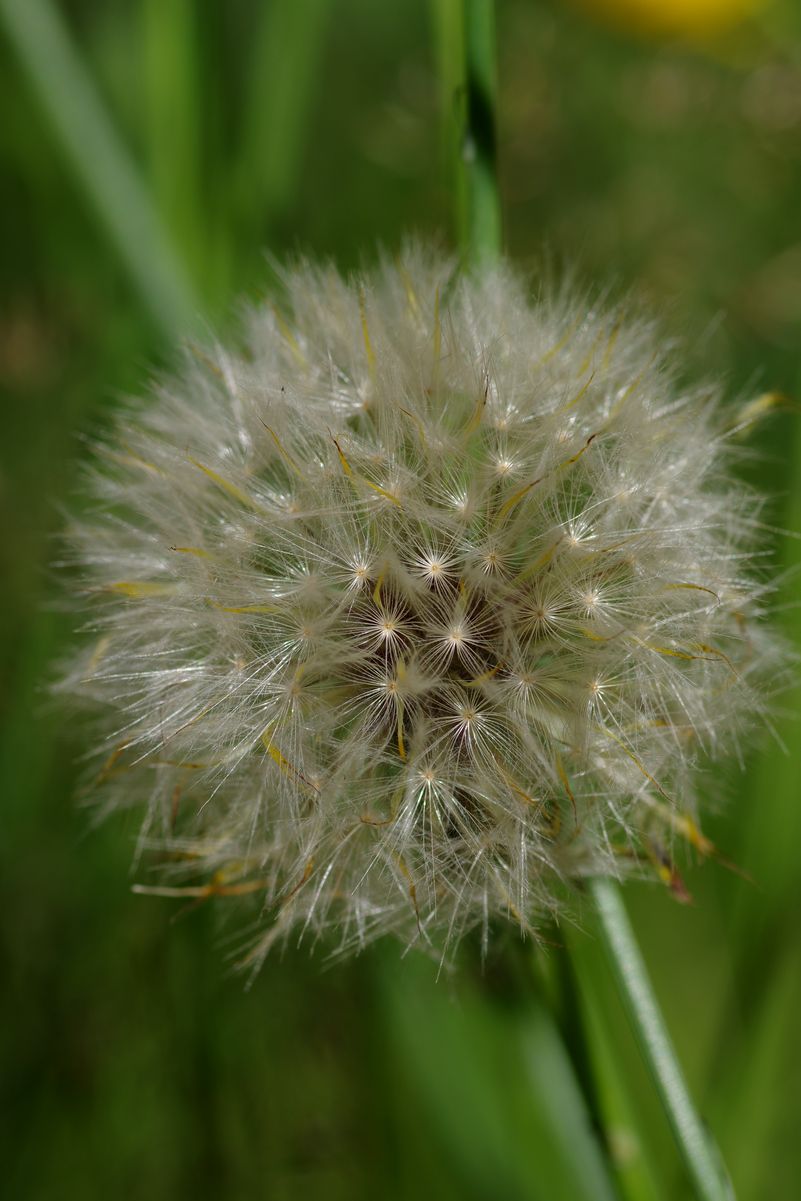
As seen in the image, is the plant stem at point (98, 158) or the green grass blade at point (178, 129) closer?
the plant stem at point (98, 158)

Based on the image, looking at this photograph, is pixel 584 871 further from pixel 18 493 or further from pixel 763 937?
pixel 18 493

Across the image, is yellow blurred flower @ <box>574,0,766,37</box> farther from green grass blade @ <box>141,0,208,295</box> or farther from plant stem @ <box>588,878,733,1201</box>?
plant stem @ <box>588,878,733,1201</box>

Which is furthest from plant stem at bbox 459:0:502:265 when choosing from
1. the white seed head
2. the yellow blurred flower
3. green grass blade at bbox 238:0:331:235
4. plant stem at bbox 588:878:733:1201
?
the yellow blurred flower

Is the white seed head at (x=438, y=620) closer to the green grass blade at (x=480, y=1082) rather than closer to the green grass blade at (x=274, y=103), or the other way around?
the green grass blade at (x=480, y=1082)

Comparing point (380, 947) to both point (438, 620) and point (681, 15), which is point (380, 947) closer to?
point (438, 620)

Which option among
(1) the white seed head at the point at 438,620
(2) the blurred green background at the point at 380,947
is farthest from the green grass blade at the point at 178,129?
(1) the white seed head at the point at 438,620

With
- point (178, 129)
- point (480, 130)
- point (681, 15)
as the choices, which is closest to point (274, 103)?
point (178, 129)
